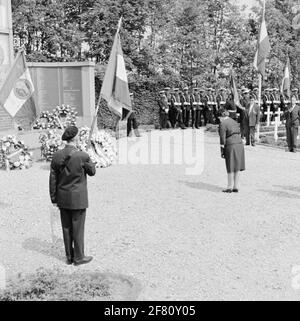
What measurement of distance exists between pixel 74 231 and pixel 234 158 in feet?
15.6

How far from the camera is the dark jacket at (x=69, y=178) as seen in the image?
6330 mm

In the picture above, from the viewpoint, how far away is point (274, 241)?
725cm

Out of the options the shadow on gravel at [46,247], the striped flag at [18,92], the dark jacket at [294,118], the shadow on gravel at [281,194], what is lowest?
the shadow on gravel at [46,247]

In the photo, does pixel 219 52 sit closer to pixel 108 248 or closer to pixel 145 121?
pixel 145 121

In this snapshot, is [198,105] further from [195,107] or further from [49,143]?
[49,143]

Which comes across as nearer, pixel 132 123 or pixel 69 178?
pixel 69 178

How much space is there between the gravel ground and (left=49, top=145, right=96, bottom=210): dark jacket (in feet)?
2.58

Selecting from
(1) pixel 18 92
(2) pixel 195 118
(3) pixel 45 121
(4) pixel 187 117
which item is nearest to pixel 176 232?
(1) pixel 18 92

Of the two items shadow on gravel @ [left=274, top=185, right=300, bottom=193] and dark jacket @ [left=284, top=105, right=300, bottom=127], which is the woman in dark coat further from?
dark jacket @ [left=284, top=105, right=300, bottom=127]

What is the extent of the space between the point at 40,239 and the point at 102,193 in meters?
2.93

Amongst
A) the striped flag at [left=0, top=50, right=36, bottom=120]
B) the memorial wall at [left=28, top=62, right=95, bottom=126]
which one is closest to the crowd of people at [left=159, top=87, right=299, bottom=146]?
the memorial wall at [left=28, top=62, right=95, bottom=126]

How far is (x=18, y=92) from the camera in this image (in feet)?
37.2

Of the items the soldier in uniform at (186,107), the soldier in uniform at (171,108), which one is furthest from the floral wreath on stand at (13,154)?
the soldier in uniform at (186,107)

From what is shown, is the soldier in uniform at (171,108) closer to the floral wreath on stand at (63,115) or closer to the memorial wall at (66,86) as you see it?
the memorial wall at (66,86)
